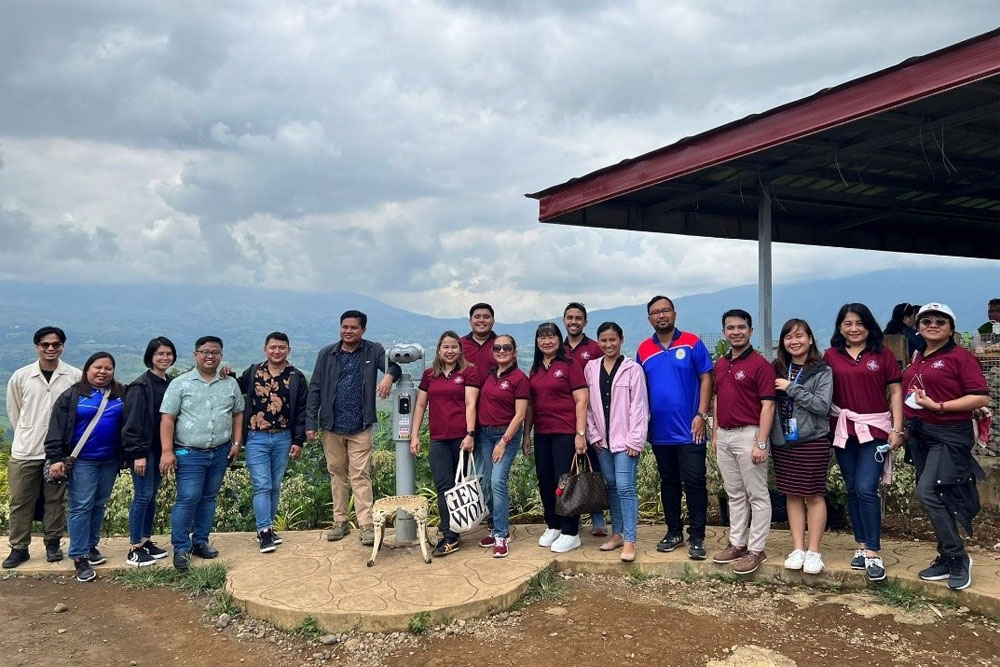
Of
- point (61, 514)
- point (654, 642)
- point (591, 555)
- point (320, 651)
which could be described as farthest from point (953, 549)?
point (61, 514)

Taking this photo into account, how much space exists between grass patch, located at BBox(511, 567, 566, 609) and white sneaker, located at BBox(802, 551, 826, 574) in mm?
1479

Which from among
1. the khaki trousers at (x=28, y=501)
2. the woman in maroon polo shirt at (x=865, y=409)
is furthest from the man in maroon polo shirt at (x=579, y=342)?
the khaki trousers at (x=28, y=501)

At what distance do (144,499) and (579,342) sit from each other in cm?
327

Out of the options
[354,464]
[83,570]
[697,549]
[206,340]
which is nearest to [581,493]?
[697,549]

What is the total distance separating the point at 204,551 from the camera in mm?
5375

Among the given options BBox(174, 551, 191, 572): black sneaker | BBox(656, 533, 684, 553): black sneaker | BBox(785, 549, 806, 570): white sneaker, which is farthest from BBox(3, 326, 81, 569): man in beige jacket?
BBox(785, 549, 806, 570): white sneaker

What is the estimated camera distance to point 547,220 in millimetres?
8211

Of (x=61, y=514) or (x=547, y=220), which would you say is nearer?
(x=61, y=514)

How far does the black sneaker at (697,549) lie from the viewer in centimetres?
481

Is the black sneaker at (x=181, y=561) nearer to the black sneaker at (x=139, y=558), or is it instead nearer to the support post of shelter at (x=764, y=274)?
the black sneaker at (x=139, y=558)

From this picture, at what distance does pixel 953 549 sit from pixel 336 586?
362 centimetres

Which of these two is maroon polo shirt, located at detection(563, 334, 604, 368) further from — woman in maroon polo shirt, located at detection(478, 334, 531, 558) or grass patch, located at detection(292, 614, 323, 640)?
grass patch, located at detection(292, 614, 323, 640)

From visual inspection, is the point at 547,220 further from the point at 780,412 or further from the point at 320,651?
the point at 320,651

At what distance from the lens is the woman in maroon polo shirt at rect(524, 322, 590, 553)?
491cm
